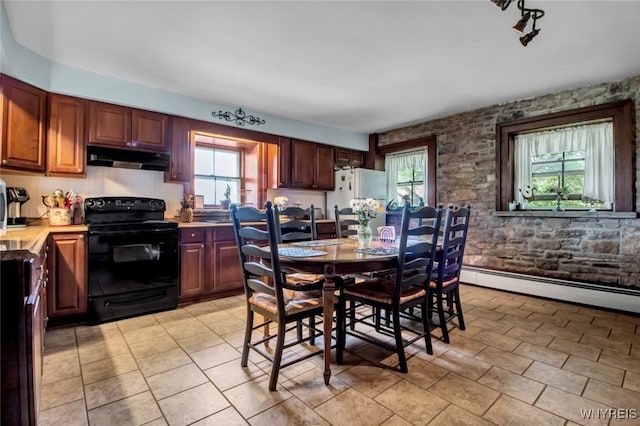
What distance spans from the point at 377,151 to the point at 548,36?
3355 mm

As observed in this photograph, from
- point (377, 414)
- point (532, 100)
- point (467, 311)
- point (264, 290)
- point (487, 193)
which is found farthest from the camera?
point (487, 193)

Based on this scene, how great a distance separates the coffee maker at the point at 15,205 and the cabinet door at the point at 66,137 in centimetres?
28

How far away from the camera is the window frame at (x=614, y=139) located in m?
3.21

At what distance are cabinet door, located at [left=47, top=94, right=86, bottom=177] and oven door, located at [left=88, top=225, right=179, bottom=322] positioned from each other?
0.75 m

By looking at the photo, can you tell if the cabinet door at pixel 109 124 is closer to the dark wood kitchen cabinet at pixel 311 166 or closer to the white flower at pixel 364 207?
the dark wood kitchen cabinet at pixel 311 166

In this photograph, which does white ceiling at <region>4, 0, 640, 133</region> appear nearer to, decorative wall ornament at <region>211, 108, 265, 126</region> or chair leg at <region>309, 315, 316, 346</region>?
decorative wall ornament at <region>211, 108, 265, 126</region>

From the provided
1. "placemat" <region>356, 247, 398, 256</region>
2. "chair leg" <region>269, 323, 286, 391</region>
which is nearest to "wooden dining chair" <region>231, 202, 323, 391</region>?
"chair leg" <region>269, 323, 286, 391</region>

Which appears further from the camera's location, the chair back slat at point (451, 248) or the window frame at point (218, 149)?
the window frame at point (218, 149)

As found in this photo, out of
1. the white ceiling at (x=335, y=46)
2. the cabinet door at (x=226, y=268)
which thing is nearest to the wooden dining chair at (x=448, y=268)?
the white ceiling at (x=335, y=46)

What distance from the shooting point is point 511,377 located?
1966 millimetres

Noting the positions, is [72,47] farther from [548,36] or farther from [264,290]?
[548,36]

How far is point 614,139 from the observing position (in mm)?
3324

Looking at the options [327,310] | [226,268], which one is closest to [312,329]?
[327,310]

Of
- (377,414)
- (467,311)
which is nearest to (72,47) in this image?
(377,414)
